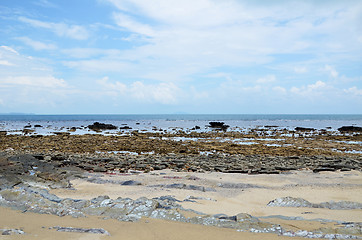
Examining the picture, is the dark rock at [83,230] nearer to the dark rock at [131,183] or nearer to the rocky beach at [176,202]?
the rocky beach at [176,202]

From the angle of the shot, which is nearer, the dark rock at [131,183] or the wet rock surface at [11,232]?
the wet rock surface at [11,232]

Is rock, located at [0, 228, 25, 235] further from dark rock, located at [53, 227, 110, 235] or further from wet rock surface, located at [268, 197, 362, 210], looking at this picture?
wet rock surface, located at [268, 197, 362, 210]

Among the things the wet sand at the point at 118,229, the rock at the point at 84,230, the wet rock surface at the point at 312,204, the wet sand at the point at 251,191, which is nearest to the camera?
the wet sand at the point at 118,229

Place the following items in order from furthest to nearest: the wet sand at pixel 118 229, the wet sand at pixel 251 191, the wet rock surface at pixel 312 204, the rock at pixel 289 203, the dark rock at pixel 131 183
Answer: the dark rock at pixel 131 183
the rock at pixel 289 203
the wet rock surface at pixel 312 204
the wet sand at pixel 251 191
the wet sand at pixel 118 229

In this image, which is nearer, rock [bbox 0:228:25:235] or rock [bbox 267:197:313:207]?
rock [bbox 0:228:25:235]

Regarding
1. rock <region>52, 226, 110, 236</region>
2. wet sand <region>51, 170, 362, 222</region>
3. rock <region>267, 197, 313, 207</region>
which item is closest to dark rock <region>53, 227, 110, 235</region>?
rock <region>52, 226, 110, 236</region>

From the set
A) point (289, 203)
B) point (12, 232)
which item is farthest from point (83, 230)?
point (289, 203)

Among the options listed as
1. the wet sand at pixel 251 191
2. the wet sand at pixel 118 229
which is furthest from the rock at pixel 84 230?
the wet sand at pixel 251 191

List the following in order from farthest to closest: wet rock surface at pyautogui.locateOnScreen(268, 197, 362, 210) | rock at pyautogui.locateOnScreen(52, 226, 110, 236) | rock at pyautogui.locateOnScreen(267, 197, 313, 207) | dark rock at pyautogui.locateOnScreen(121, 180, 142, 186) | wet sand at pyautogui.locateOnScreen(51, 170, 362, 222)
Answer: dark rock at pyautogui.locateOnScreen(121, 180, 142, 186) < rock at pyautogui.locateOnScreen(267, 197, 313, 207) < wet rock surface at pyautogui.locateOnScreen(268, 197, 362, 210) < wet sand at pyautogui.locateOnScreen(51, 170, 362, 222) < rock at pyautogui.locateOnScreen(52, 226, 110, 236)

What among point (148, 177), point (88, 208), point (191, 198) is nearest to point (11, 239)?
point (88, 208)

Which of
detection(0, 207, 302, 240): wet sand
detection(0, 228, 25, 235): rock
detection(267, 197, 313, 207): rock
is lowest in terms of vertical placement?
detection(267, 197, 313, 207): rock

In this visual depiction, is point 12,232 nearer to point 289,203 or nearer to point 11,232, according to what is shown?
point 11,232

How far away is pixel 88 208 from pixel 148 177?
16.1ft

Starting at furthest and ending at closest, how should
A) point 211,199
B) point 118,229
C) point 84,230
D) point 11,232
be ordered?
point 211,199, point 118,229, point 84,230, point 11,232
